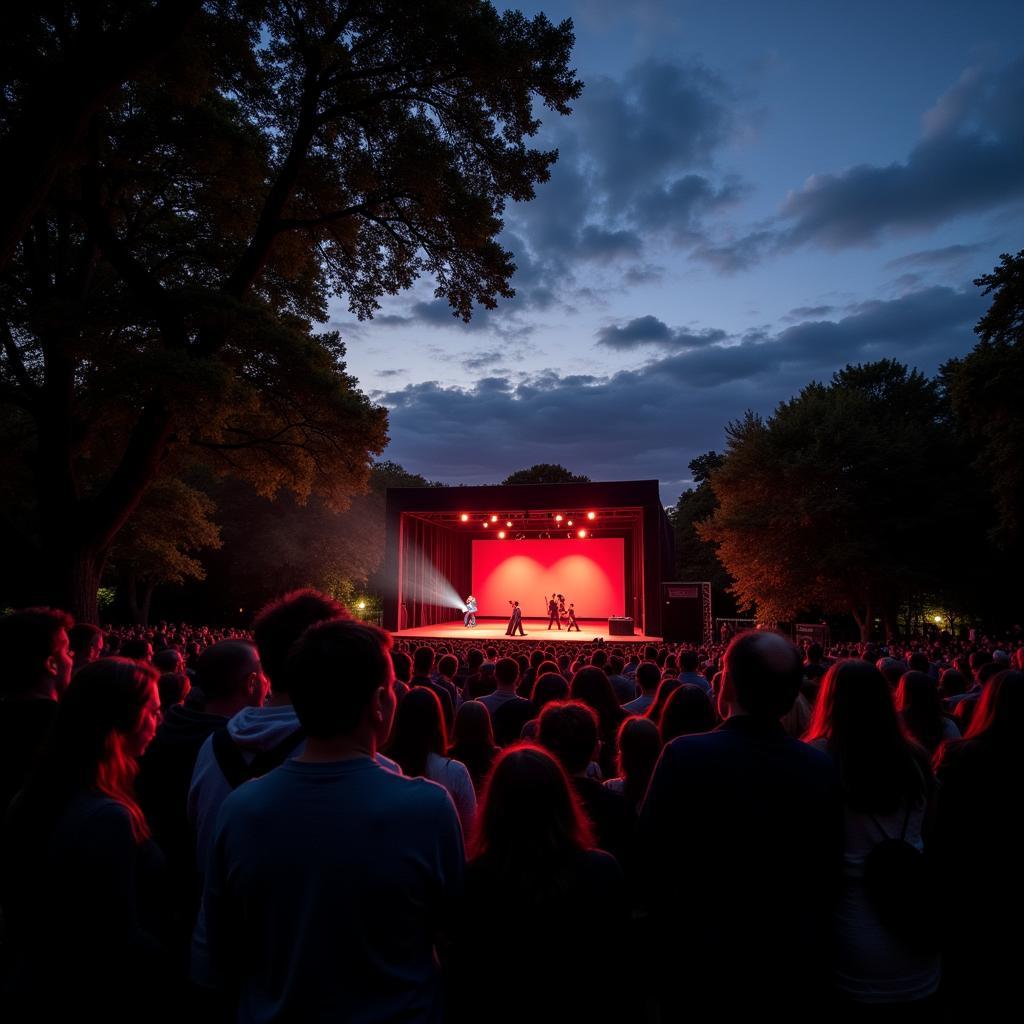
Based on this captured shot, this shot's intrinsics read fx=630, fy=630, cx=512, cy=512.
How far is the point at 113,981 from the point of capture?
156 centimetres

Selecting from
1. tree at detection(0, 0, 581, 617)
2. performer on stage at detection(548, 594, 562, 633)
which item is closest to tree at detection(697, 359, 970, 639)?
performer on stage at detection(548, 594, 562, 633)

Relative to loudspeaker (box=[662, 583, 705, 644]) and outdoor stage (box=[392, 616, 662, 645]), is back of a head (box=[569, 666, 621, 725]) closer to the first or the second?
outdoor stage (box=[392, 616, 662, 645])

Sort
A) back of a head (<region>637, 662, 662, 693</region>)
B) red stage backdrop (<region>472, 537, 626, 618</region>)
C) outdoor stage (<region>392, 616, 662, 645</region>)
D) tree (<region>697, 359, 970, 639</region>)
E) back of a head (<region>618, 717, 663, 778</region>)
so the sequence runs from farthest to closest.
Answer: red stage backdrop (<region>472, 537, 626, 618</region>)
tree (<region>697, 359, 970, 639</region>)
outdoor stage (<region>392, 616, 662, 645</region>)
back of a head (<region>637, 662, 662, 693</region>)
back of a head (<region>618, 717, 663, 778</region>)

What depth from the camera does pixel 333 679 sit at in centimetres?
127

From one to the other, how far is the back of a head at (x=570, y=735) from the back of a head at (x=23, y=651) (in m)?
1.96

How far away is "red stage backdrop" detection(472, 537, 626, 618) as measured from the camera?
25672mm

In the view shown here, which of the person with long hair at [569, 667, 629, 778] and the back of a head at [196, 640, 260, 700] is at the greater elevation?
the back of a head at [196, 640, 260, 700]

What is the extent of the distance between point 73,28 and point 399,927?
11263 mm

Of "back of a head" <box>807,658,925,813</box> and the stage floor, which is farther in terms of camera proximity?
the stage floor

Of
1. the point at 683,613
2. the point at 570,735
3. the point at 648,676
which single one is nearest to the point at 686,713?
the point at 570,735

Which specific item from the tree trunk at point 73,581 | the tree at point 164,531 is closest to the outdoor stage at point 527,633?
the tree at point 164,531

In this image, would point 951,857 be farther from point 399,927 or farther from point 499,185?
point 499,185

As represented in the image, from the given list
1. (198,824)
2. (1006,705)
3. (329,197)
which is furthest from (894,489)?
(198,824)

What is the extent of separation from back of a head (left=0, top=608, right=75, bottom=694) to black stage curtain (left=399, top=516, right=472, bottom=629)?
1808cm
